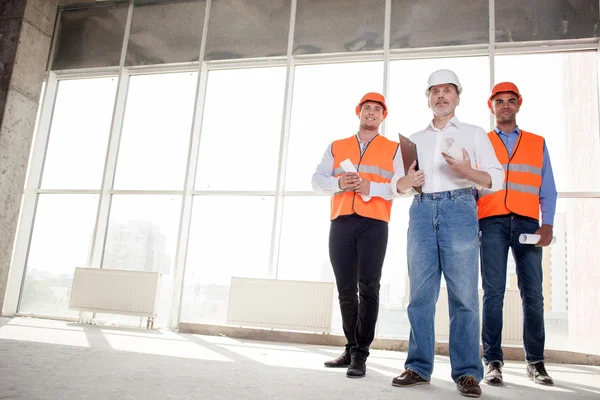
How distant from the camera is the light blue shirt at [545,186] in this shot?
2573mm

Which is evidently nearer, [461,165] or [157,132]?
[461,165]

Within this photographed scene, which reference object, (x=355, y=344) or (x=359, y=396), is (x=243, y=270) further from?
(x=359, y=396)

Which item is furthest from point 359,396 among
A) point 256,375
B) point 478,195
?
point 478,195

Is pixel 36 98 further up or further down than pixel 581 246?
further up

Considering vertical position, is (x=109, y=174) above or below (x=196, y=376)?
above

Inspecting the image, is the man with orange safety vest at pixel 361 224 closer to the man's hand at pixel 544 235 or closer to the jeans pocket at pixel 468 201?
the jeans pocket at pixel 468 201

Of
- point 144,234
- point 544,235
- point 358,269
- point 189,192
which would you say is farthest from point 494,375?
point 144,234

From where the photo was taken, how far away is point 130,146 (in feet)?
18.7

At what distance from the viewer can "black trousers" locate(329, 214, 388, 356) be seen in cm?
249

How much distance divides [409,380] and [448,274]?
1.67 ft

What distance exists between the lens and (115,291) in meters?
5.08

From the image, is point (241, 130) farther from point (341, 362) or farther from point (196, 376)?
point (196, 376)

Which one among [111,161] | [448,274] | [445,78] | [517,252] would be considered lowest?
[448,274]

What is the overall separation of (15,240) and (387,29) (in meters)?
4.95
